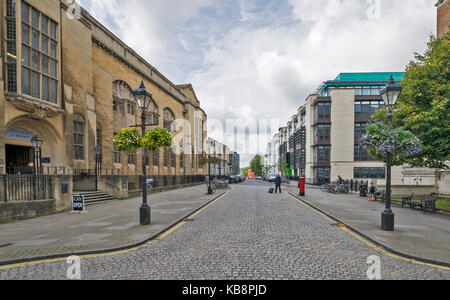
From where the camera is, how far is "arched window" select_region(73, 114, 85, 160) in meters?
19.5

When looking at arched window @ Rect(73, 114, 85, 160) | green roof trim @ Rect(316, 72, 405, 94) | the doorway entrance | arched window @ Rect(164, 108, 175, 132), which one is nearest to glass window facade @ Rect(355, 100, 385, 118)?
green roof trim @ Rect(316, 72, 405, 94)

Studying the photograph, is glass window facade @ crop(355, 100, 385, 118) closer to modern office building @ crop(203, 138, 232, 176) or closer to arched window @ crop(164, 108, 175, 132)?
modern office building @ crop(203, 138, 232, 176)

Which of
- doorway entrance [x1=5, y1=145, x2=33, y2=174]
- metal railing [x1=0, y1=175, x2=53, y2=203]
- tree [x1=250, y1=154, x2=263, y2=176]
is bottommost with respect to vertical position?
tree [x1=250, y1=154, x2=263, y2=176]

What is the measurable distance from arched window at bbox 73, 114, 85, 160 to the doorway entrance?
2961 millimetres

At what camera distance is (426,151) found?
Answer: 41.5 feet

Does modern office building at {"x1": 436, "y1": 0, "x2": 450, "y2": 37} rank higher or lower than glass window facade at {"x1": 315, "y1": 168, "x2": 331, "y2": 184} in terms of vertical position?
higher

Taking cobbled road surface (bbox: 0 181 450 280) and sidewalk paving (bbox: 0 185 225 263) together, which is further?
sidewalk paving (bbox: 0 185 225 263)

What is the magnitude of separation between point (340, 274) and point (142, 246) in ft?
16.1

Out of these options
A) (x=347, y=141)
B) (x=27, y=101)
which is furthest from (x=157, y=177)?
(x=347, y=141)

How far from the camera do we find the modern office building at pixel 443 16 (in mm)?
24077

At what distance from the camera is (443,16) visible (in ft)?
80.7

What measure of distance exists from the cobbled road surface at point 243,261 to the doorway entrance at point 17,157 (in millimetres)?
16582

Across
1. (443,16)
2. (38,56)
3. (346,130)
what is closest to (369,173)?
(346,130)

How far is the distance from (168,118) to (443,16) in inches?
1451
